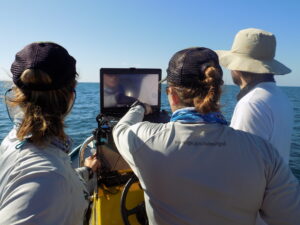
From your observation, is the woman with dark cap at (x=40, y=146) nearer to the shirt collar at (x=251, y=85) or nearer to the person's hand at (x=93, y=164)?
the person's hand at (x=93, y=164)

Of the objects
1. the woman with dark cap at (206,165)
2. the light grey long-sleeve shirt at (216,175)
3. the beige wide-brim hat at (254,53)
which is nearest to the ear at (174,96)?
the woman with dark cap at (206,165)

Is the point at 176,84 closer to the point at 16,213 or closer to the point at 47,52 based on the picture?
the point at 47,52

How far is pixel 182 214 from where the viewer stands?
4.12 ft

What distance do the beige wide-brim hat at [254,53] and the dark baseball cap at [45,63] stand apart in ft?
4.27

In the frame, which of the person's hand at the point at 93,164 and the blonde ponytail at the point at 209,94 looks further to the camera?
the person's hand at the point at 93,164

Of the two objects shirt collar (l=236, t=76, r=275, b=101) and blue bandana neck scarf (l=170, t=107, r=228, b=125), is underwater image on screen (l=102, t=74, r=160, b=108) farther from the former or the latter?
blue bandana neck scarf (l=170, t=107, r=228, b=125)

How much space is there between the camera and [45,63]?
112 centimetres

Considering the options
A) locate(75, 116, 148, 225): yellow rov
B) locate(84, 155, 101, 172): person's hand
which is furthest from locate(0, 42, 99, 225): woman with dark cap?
locate(84, 155, 101, 172): person's hand

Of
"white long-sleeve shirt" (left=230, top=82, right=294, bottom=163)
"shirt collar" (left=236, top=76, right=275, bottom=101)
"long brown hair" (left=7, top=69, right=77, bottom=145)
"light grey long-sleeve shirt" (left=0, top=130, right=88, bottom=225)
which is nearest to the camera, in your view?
"light grey long-sleeve shirt" (left=0, top=130, right=88, bottom=225)

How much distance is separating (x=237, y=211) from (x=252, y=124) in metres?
0.69

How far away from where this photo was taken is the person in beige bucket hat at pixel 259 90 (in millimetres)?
1756

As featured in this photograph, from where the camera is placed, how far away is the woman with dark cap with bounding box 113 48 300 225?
3.87ft

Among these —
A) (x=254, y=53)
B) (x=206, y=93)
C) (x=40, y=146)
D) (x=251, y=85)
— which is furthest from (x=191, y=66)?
(x=254, y=53)

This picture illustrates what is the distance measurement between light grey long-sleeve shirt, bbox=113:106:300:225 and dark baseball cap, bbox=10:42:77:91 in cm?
45
